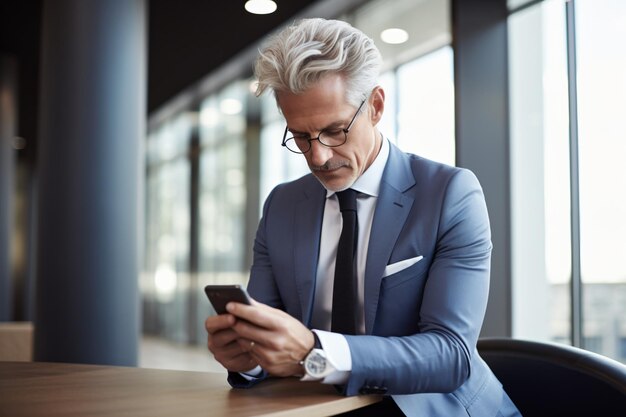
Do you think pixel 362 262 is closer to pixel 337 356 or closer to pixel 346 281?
pixel 346 281

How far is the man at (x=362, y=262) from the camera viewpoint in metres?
1.52

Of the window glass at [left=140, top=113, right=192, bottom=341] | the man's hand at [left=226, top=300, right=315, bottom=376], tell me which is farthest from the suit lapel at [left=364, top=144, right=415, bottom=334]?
the window glass at [left=140, top=113, right=192, bottom=341]

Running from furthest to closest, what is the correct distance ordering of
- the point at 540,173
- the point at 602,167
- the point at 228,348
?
the point at 540,173 → the point at 602,167 → the point at 228,348

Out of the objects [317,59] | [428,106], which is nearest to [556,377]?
[317,59]

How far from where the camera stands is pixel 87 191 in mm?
4742

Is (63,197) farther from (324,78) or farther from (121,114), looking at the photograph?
(324,78)

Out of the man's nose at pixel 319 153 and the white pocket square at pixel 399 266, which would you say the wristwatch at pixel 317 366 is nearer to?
the white pocket square at pixel 399 266

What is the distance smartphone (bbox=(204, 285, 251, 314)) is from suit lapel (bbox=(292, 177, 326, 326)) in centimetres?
36

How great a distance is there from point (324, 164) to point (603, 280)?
374cm

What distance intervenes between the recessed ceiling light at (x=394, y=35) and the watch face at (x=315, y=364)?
5.92 m

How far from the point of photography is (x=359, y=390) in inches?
59.5

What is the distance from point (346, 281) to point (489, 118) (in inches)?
161

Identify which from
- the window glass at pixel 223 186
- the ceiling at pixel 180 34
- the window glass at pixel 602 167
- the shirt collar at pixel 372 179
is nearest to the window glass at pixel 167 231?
the window glass at pixel 223 186

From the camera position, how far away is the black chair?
5.82ft
